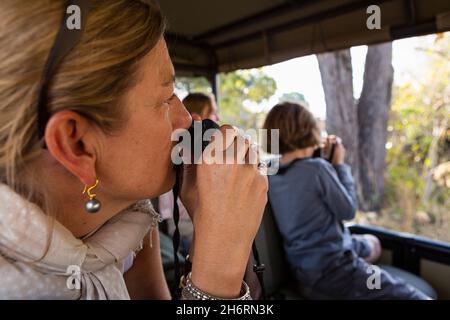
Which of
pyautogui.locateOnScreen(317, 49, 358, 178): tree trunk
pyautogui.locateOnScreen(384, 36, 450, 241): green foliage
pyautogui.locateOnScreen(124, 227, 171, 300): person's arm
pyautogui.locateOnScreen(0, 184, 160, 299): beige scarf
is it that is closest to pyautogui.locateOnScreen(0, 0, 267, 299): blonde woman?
pyautogui.locateOnScreen(0, 184, 160, 299): beige scarf

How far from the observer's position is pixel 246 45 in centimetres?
276

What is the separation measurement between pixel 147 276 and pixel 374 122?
15.5 feet

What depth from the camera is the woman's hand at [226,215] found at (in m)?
0.80

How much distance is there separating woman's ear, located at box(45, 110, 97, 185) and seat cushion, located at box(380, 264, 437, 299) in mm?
2293

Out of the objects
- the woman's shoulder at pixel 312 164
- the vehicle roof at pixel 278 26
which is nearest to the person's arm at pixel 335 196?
the woman's shoulder at pixel 312 164

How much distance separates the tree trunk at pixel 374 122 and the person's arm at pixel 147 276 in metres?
4.51

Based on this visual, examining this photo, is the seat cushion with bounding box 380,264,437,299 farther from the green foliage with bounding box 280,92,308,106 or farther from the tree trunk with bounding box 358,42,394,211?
the tree trunk with bounding box 358,42,394,211

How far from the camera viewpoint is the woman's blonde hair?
0.63 metres

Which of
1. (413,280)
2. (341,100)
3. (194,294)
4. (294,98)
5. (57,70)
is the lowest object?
(413,280)

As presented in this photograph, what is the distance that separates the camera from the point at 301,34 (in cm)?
235

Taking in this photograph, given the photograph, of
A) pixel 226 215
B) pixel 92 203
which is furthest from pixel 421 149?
pixel 92 203

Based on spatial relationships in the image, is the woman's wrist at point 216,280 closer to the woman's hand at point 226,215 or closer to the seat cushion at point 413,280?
the woman's hand at point 226,215

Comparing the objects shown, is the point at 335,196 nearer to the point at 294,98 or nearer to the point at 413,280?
the point at 413,280

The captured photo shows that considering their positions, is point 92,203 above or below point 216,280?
above
